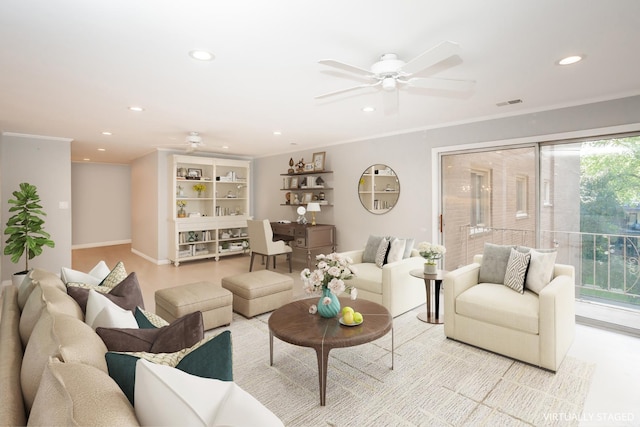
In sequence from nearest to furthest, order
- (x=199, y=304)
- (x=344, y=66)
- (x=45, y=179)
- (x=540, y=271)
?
(x=344, y=66)
(x=540, y=271)
(x=199, y=304)
(x=45, y=179)

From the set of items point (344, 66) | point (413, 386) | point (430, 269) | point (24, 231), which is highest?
point (344, 66)

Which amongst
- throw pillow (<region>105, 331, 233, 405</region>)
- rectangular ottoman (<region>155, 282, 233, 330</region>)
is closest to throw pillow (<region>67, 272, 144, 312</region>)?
rectangular ottoman (<region>155, 282, 233, 330</region>)

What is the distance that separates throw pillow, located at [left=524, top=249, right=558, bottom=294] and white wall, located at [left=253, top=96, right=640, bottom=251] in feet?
5.16

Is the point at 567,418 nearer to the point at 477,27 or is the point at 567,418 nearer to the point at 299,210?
the point at 477,27

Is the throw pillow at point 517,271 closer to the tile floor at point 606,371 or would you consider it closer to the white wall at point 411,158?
the tile floor at point 606,371

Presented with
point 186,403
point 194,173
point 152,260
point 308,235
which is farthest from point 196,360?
point 152,260

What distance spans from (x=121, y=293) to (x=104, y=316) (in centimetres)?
67

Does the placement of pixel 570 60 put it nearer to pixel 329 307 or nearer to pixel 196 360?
pixel 329 307

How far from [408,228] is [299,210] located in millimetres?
2157

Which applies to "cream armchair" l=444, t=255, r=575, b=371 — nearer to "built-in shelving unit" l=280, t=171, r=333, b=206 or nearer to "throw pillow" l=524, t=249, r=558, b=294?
"throw pillow" l=524, t=249, r=558, b=294

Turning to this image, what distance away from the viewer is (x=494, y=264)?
3131 mm

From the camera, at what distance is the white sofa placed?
3473 mm

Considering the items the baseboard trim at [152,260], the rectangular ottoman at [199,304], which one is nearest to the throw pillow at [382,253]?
the rectangular ottoman at [199,304]

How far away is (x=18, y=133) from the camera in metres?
4.95
